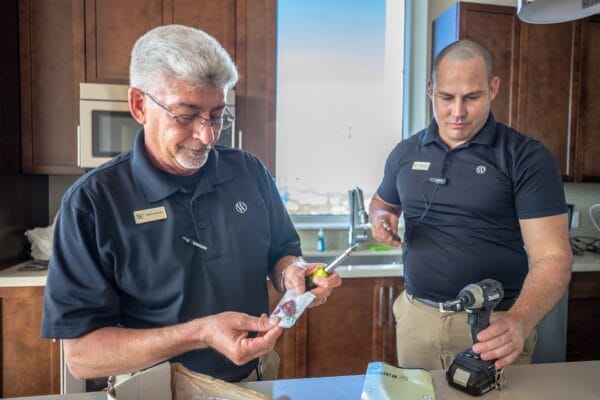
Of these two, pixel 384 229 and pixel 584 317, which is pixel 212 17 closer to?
pixel 384 229

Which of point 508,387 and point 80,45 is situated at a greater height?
point 80,45

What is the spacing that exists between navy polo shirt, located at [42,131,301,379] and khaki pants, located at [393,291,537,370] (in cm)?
63

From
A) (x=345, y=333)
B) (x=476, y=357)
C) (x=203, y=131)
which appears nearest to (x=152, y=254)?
(x=203, y=131)

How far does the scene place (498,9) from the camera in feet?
8.16

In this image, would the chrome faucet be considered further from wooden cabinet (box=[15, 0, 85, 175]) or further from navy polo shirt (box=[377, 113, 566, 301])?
wooden cabinet (box=[15, 0, 85, 175])

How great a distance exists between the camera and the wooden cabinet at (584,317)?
2416 millimetres

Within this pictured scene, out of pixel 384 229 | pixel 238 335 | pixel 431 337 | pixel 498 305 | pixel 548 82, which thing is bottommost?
pixel 431 337

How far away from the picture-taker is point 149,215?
1027mm

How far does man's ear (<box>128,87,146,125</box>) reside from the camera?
Answer: 1.03m

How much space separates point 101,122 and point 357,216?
1542mm

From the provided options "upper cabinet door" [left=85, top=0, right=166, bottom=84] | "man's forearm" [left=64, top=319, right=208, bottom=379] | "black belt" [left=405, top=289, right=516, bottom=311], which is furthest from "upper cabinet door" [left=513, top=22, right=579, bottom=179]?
"man's forearm" [left=64, top=319, right=208, bottom=379]

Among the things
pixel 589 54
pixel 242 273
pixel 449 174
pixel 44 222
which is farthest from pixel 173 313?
pixel 589 54

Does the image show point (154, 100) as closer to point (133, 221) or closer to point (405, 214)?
point (133, 221)

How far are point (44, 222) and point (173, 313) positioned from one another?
74.8 inches
